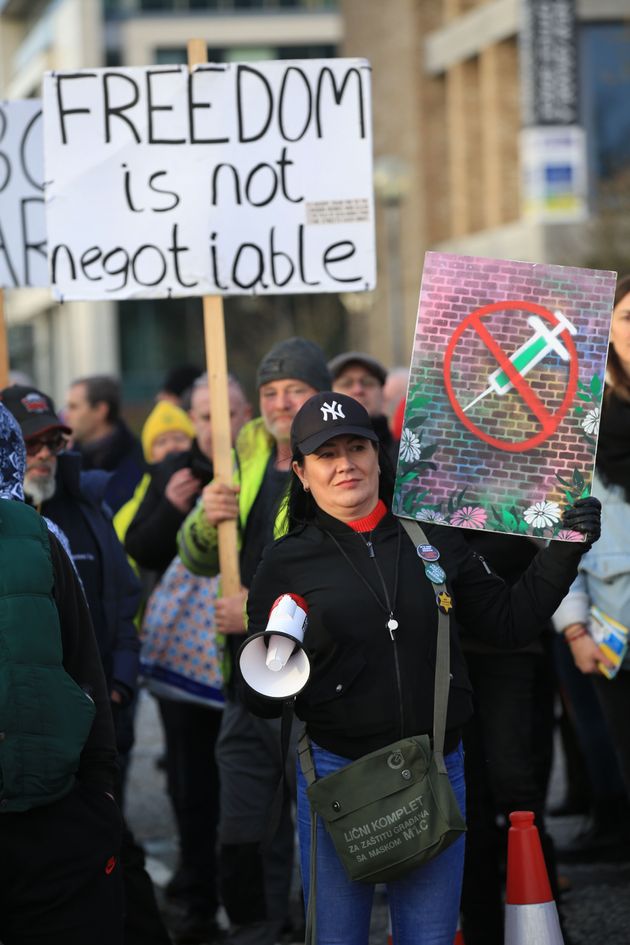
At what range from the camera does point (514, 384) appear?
14.5 feet

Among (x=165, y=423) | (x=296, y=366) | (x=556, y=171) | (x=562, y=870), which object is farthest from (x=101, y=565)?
(x=556, y=171)

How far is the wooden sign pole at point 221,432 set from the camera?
5488 mm

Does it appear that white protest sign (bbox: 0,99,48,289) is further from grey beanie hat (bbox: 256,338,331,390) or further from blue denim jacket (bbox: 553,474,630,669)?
blue denim jacket (bbox: 553,474,630,669)

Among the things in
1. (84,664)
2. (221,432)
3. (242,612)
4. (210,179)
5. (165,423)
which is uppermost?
(210,179)

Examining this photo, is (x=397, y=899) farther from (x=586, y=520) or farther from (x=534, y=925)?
(x=586, y=520)

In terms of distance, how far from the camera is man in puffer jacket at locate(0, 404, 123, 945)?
3480 millimetres

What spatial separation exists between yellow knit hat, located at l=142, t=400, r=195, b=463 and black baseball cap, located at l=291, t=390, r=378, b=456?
4107 mm

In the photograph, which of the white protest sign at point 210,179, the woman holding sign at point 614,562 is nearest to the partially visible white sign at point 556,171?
the white protest sign at point 210,179

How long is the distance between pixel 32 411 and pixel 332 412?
176 cm

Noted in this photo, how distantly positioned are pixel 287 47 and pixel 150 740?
44535mm

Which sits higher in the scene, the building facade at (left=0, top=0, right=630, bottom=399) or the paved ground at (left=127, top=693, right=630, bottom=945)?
the building facade at (left=0, top=0, right=630, bottom=399)

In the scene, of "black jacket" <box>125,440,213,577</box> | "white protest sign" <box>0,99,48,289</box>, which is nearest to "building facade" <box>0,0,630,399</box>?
"white protest sign" <box>0,99,48,289</box>

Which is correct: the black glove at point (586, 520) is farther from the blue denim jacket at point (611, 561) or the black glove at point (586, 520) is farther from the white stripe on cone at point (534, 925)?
the blue denim jacket at point (611, 561)

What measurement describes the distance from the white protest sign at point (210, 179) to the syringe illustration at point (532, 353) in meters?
1.33
